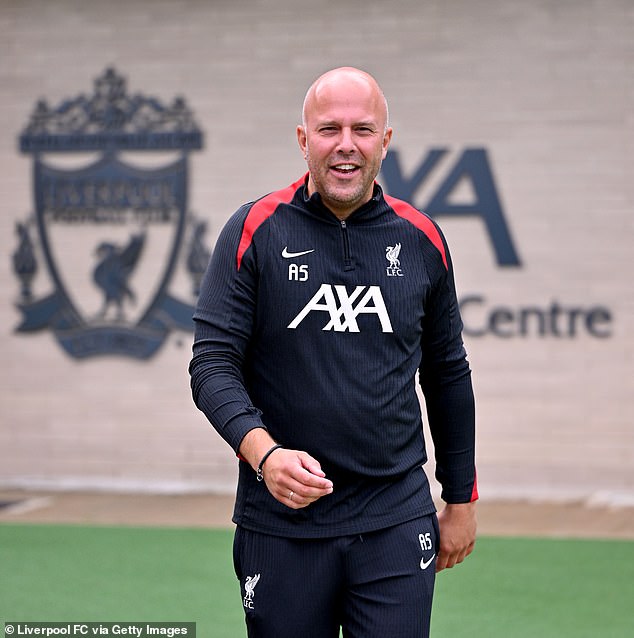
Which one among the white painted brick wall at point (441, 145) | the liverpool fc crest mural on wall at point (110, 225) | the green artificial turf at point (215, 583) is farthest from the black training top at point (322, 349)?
the liverpool fc crest mural on wall at point (110, 225)

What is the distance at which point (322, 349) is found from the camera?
2.74 m

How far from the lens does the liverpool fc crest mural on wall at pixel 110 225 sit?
905 cm

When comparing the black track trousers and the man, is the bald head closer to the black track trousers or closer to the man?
the man

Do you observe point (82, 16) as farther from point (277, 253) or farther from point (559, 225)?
point (277, 253)

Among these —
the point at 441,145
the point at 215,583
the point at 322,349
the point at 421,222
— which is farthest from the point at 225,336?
the point at 441,145

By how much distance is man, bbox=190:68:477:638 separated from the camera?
2.74 meters

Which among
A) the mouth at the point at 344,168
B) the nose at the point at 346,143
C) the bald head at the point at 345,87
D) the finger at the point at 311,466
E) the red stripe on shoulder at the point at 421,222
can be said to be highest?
the bald head at the point at 345,87

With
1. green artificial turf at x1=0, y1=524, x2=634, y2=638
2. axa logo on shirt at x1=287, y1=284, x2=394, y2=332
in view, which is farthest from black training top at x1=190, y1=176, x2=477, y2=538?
green artificial turf at x1=0, y1=524, x2=634, y2=638

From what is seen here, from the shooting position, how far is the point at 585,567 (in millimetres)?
6531

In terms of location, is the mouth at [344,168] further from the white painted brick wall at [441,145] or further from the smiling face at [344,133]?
the white painted brick wall at [441,145]

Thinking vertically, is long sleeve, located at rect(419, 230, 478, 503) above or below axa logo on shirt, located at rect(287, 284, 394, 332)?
below

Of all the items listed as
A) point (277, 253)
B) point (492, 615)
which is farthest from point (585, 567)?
point (277, 253)

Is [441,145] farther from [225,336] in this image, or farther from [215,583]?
[225,336]

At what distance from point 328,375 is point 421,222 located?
466 millimetres
